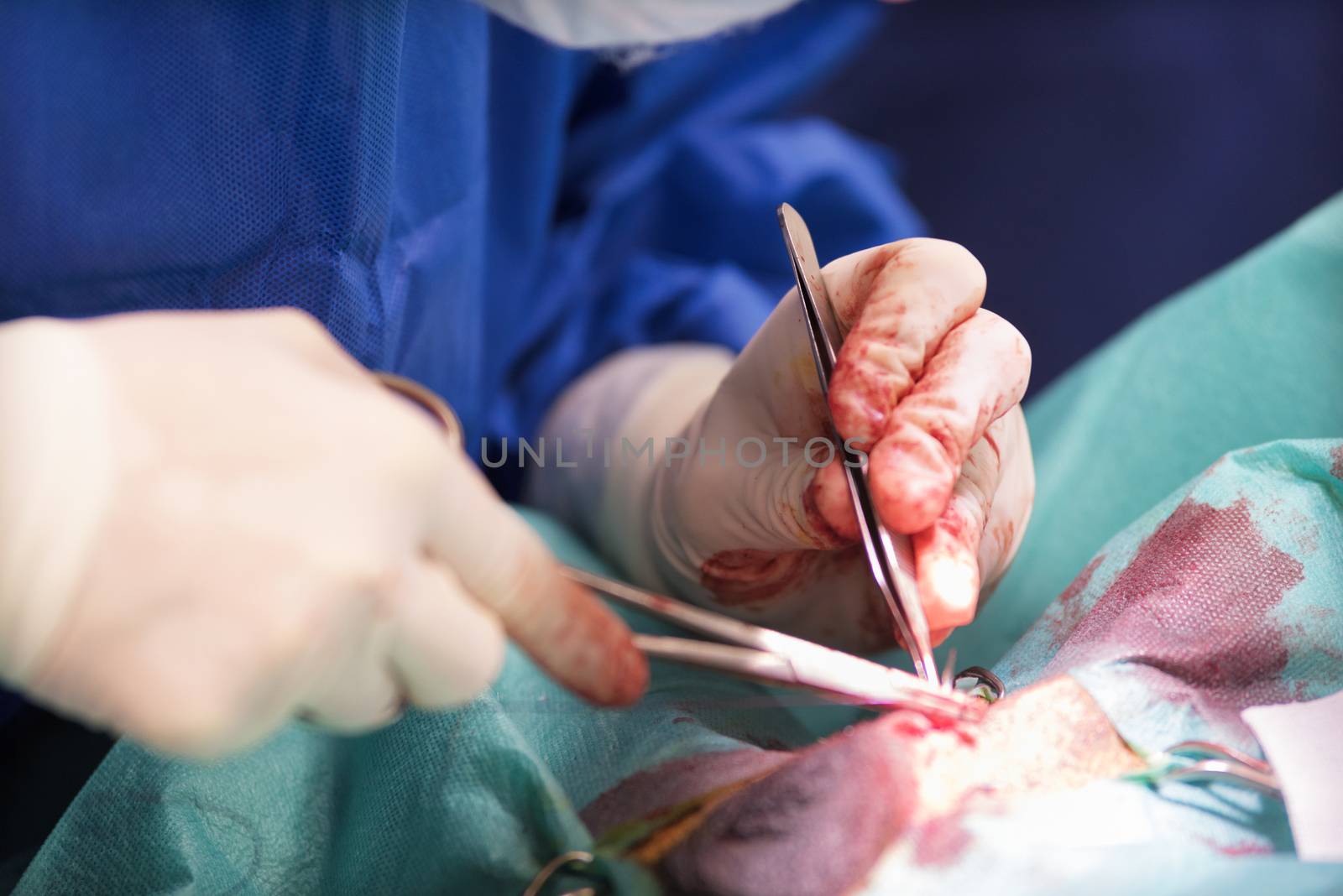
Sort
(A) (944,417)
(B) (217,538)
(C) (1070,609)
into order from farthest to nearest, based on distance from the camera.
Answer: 1. (C) (1070,609)
2. (A) (944,417)
3. (B) (217,538)

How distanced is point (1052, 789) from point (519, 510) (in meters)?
0.76

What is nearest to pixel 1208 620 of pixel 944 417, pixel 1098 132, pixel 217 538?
pixel 944 417

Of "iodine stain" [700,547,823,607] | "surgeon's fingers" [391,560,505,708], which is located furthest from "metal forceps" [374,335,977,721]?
"iodine stain" [700,547,823,607]

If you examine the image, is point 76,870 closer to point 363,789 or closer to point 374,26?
point 363,789

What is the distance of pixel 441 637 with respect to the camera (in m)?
0.56

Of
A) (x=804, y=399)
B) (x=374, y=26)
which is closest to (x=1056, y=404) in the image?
(x=804, y=399)

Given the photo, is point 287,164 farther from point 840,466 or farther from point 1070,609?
point 1070,609

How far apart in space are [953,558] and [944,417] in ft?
0.36

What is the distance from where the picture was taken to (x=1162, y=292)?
186 cm

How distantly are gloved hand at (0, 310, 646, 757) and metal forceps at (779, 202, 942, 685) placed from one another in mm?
311

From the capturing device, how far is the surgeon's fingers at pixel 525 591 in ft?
1.87

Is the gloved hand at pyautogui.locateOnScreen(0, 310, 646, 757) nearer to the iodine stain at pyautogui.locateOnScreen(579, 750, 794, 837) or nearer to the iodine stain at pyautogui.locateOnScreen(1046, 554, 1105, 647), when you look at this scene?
the iodine stain at pyautogui.locateOnScreen(579, 750, 794, 837)

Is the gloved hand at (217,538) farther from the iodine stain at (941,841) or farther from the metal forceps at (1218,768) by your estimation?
the metal forceps at (1218,768)

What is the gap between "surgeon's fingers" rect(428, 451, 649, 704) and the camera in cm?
57
